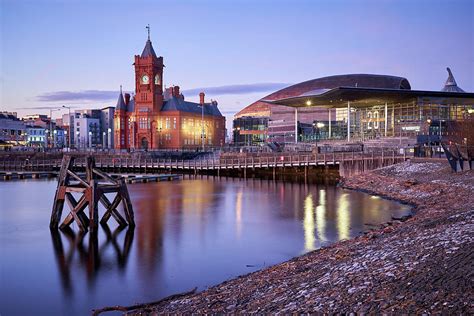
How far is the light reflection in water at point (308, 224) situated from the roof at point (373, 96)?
1408 inches

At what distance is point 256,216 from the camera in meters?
30.7

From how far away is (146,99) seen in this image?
103438 mm

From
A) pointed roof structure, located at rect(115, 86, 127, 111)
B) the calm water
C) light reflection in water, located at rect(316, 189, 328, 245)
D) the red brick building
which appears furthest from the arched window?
pointed roof structure, located at rect(115, 86, 127, 111)

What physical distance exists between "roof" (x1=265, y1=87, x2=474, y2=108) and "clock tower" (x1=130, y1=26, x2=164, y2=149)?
111ft

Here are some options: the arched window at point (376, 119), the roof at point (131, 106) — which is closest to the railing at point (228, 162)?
the roof at point (131, 106)

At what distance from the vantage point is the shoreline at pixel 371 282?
9.16 meters

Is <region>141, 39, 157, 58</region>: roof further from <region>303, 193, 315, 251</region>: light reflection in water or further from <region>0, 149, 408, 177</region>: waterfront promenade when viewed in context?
<region>303, 193, 315, 251</region>: light reflection in water

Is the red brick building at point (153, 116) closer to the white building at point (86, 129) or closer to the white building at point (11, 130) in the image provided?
the white building at point (11, 130)

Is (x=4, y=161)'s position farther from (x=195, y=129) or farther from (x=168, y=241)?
(x=168, y=241)

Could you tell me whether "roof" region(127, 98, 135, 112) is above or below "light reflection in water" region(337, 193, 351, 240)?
above

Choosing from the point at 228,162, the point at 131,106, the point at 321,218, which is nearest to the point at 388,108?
the point at 228,162

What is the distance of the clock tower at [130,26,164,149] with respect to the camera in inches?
4031

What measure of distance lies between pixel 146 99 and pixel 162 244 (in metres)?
84.6

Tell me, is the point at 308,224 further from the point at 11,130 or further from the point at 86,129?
the point at 86,129
